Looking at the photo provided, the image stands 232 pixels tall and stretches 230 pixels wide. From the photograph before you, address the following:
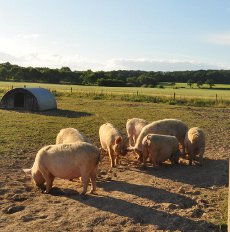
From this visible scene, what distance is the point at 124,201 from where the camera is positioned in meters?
9.05

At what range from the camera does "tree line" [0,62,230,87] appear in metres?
91.2

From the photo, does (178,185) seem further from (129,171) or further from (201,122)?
(201,122)

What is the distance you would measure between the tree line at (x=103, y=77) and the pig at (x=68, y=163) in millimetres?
77389

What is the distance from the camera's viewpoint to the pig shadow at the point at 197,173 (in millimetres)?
10675

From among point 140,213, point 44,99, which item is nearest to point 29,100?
point 44,99

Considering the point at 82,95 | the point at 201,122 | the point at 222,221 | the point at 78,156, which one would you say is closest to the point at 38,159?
the point at 78,156

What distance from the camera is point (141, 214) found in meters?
8.27

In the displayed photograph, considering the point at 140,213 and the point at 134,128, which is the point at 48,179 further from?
the point at 134,128

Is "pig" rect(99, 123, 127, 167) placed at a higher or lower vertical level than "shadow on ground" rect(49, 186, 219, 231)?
higher

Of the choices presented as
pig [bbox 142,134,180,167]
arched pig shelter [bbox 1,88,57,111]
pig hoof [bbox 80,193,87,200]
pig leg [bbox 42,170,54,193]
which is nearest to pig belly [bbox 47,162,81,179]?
pig leg [bbox 42,170,54,193]

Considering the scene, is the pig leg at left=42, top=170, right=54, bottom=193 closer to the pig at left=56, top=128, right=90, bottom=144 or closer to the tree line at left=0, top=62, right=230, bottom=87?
the pig at left=56, top=128, right=90, bottom=144

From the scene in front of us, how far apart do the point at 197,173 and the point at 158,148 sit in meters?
1.47

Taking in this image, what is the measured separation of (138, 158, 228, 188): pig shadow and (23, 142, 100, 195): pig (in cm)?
252

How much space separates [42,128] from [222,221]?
13.2 meters
